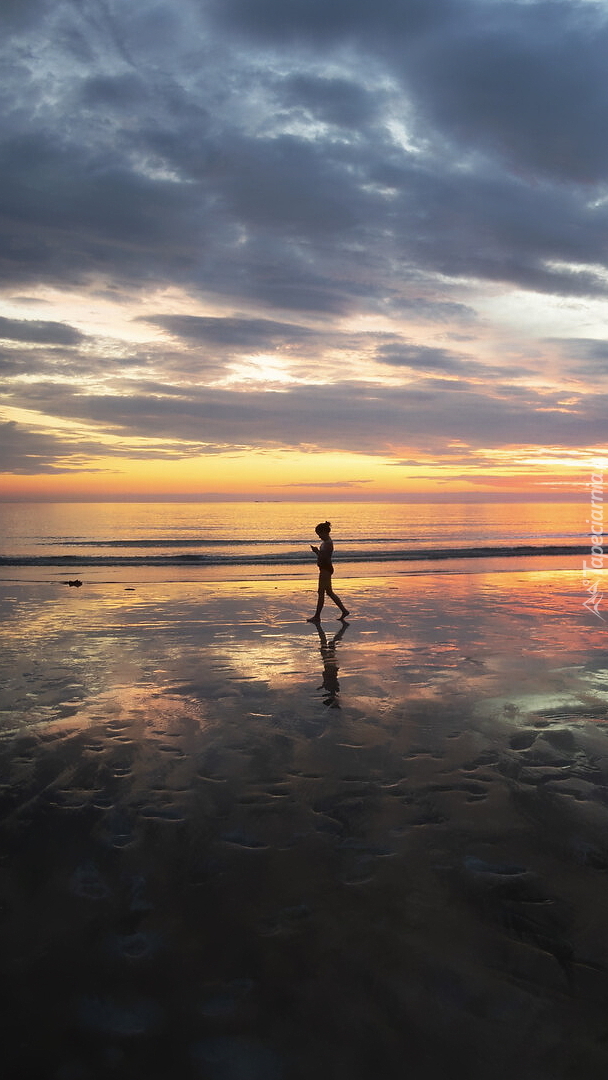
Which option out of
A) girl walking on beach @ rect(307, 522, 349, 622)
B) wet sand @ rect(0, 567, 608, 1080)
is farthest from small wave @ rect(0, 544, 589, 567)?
wet sand @ rect(0, 567, 608, 1080)

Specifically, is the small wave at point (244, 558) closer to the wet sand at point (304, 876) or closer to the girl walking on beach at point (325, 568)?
the girl walking on beach at point (325, 568)

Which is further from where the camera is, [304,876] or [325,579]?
[325,579]

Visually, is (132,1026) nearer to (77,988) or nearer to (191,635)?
(77,988)

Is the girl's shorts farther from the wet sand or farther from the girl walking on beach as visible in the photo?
the wet sand

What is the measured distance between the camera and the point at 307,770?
21.7 feet

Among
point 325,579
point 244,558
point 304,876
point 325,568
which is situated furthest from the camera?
point 244,558

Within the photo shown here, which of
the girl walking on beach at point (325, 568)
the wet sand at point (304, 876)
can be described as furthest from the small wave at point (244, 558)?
the wet sand at point (304, 876)

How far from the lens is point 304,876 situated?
4609 millimetres

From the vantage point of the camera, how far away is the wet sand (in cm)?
322

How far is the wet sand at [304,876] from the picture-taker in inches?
127

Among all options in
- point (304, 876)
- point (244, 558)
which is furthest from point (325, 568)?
point (244, 558)

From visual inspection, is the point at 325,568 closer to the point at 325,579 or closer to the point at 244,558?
the point at 325,579

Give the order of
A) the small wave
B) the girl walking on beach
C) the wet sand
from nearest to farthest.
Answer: the wet sand → the girl walking on beach → the small wave

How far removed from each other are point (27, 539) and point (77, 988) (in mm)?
63228
